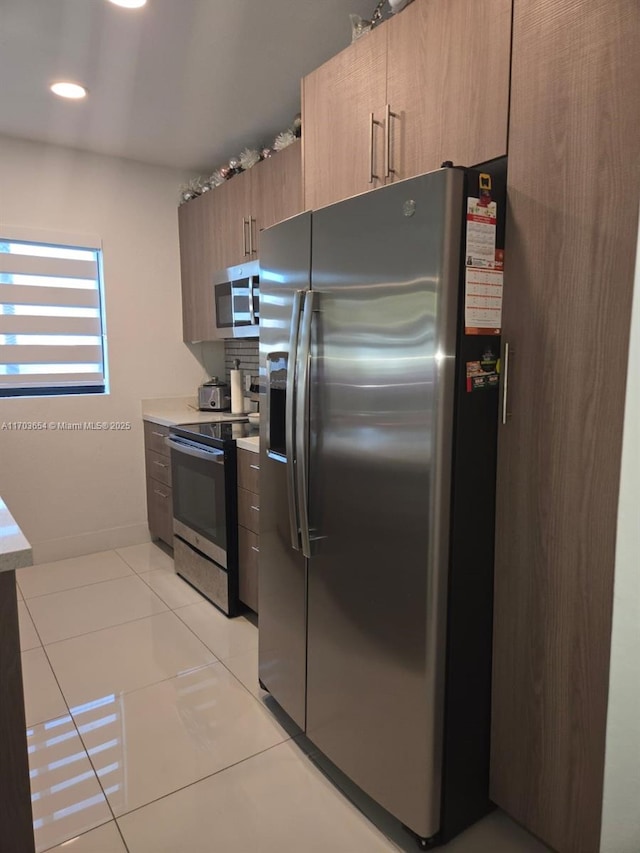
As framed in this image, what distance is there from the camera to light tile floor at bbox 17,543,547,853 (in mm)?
1540

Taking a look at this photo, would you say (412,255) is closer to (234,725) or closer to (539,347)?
(539,347)

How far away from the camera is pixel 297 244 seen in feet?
5.88

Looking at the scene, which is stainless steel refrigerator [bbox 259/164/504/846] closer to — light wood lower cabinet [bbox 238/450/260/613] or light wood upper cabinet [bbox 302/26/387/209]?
light wood upper cabinet [bbox 302/26/387/209]

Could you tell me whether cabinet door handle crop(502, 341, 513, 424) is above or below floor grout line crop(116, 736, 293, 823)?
above

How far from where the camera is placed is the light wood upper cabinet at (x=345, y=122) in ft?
5.66

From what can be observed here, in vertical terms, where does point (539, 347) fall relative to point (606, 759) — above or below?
above

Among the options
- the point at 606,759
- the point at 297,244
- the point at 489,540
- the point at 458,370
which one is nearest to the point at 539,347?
the point at 458,370

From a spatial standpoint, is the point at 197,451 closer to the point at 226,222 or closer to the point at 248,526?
the point at 248,526

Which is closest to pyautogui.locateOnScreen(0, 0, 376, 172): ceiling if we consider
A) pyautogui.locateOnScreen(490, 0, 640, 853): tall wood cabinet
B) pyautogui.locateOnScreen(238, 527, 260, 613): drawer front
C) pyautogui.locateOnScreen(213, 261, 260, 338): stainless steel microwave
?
pyautogui.locateOnScreen(213, 261, 260, 338): stainless steel microwave

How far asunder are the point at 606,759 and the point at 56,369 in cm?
346

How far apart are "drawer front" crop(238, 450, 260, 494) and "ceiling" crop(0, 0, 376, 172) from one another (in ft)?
5.60

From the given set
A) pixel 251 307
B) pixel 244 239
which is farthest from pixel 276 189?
pixel 251 307

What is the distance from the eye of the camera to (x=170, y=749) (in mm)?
1893

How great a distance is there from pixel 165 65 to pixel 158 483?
2.38 m
